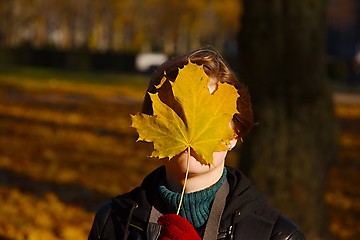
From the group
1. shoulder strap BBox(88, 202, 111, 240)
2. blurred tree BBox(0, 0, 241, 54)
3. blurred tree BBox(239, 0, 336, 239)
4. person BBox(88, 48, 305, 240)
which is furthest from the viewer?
blurred tree BBox(0, 0, 241, 54)

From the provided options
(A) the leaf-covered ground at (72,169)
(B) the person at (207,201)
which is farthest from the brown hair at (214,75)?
(A) the leaf-covered ground at (72,169)

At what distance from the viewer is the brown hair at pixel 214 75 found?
2279 mm

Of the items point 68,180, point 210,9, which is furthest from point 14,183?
point 210,9

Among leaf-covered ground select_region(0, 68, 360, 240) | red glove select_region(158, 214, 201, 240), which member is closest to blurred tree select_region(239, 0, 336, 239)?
leaf-covered ground select_region(0, 68, 360, 240)

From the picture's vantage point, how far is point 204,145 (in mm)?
2113

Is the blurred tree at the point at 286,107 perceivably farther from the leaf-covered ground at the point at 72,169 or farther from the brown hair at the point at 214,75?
A: the brown hair at the point at 214,75

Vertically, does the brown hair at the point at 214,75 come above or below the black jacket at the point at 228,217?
above

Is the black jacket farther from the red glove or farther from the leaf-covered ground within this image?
the leaf-covered ground

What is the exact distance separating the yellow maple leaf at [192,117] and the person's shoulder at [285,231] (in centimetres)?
33

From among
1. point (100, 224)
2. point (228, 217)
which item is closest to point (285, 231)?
point (228, 217)

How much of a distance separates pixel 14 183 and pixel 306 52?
355 cm

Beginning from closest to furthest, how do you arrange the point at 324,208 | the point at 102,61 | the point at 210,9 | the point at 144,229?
the point at 144,229, the point at 324,208, the point at 102,61, the point at 210,9

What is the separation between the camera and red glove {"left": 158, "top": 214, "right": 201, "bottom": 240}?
83.6 inches

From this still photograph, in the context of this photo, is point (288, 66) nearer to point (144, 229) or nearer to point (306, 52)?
point (306, 52)
